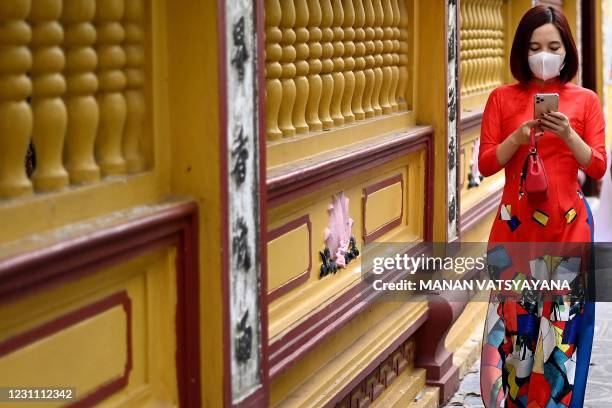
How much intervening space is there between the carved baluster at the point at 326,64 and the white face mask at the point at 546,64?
2.60ft

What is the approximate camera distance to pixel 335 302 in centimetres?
474

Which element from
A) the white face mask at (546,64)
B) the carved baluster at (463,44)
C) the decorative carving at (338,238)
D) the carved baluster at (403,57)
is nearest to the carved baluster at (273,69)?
the decorative carving at (338,238)

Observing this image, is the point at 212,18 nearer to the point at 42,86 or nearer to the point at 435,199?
the point at 42,86

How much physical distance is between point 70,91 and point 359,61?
2.37 m

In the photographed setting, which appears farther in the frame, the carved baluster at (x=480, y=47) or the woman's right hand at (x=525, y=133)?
the carved baluster at (x=480, y=47)

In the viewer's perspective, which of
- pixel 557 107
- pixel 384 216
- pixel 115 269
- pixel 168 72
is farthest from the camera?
pixel 384 216

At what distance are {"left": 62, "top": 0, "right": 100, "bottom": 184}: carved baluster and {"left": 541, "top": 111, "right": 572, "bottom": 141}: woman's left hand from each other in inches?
76.7

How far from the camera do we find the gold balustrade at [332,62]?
14.0 feet

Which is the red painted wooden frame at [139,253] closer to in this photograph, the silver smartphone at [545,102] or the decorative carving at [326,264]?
the decorative carving at [326,264]

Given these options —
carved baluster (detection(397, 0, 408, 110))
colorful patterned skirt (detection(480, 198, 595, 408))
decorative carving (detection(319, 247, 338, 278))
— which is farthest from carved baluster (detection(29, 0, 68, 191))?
carved baluster (detection(397, 0, 408, 110))

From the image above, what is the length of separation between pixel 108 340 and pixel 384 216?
260cm

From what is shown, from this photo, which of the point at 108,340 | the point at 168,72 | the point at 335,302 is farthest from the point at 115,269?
the point at 335,302

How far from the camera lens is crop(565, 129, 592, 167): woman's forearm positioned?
175 inches

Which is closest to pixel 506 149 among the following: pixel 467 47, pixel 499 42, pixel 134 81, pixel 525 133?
pixel 525 133
